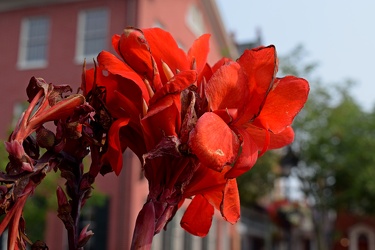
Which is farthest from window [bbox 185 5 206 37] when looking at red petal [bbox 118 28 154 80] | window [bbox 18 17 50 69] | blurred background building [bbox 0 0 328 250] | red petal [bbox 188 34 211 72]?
red petal [bbox 118 28 154 80]

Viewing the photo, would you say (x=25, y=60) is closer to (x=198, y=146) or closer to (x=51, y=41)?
(x=51, y=41)

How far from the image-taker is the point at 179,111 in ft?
2.38

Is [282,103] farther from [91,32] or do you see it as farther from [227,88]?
[91,32]

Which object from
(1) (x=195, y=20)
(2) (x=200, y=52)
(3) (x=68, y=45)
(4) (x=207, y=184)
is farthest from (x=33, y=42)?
(4) (x=207, y=184)

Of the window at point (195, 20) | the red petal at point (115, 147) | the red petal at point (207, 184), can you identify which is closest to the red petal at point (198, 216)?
the red petal at point (207, 184)

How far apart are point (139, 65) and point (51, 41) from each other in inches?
574

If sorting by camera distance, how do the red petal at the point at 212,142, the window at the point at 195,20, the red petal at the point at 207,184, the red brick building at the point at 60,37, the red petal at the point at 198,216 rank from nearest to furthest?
A: the red petal at the point at 212,142
the red petal at the point at 207,184
the red petal at the point at 198,216
the red brick building at the point at 60,37
the window at the point at 195,20

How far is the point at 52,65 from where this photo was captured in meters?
14.5

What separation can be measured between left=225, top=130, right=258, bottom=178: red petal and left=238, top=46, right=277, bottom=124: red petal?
4 centimetres

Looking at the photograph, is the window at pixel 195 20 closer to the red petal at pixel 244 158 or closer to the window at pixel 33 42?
the window at pixel 33 42

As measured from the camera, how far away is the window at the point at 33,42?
14844mm

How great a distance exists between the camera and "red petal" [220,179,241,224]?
29.9 inches

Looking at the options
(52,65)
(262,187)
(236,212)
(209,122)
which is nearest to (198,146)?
(209,122)

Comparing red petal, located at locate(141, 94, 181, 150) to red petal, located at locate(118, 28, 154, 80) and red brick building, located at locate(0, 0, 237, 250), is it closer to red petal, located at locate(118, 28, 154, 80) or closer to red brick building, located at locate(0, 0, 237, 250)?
red petal, located at locate(118, 28, 154, 80)
